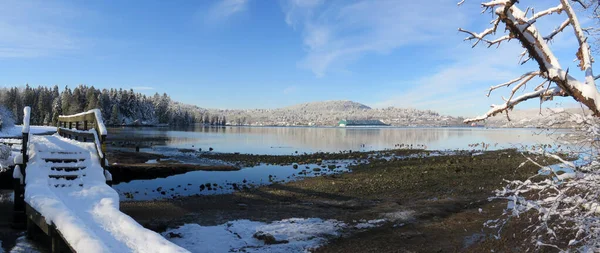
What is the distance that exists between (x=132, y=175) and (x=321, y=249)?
59.8 ft

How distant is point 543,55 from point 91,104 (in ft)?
413

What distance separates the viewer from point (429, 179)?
20.1 meters

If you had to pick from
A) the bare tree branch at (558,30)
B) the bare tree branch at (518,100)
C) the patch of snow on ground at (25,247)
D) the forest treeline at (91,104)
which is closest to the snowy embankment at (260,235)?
the patch of snow on ground at (25,247)

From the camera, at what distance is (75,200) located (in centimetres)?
883

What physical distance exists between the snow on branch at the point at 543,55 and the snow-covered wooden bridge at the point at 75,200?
17.6 ft

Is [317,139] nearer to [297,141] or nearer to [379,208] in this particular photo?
[297,141]

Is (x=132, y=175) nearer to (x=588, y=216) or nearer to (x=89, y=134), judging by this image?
(x=89, y=134)

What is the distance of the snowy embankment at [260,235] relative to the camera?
9.39 m

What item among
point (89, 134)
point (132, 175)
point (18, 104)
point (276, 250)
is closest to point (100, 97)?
point (18, 104)

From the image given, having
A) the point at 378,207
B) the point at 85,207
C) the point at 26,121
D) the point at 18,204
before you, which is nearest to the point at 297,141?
the point at 378,207

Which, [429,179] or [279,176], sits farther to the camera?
[279,176]

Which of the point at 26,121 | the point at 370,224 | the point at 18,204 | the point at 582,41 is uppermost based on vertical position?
the point at 582,41

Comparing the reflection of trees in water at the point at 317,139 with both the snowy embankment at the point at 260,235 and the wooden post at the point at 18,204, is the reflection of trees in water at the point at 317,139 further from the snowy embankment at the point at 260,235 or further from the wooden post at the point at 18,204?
the wooden post at the point at 18,204

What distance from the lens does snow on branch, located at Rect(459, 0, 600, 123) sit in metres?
4.16
